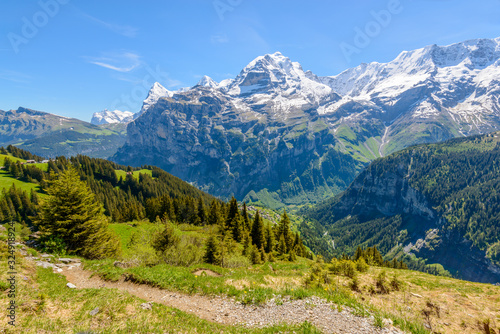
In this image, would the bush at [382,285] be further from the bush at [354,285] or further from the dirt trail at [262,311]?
the dirt trail at [262,311]

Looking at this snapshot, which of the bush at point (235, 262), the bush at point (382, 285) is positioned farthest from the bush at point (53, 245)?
the bush at point (382, 285)

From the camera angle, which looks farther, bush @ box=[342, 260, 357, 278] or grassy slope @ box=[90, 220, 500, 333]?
bush @ box=[342, 260, 357, 278]

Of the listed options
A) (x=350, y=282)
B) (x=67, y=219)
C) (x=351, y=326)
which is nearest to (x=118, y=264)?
(x=67, y=219)

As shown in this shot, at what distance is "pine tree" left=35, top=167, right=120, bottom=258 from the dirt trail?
11.9 metres

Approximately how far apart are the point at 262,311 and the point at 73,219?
28.4 m

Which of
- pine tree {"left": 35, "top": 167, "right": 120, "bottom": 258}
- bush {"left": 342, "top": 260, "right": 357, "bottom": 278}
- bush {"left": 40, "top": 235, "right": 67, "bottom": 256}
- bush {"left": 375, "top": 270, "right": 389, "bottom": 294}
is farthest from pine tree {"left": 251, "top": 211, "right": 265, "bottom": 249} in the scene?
bush {"left": 40, "top": 235, "right": 67, "bottom": 256}

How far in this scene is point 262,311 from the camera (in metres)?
16.9

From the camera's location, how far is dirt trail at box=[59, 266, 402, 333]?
48.3 feet

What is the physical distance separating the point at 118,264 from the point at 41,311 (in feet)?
39.7

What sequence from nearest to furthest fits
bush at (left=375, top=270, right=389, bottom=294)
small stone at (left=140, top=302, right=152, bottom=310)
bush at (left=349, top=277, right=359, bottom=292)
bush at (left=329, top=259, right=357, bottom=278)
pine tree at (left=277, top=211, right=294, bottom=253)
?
small stone at (left=140, top=302, right=152, bottom=310) → bush at (left=375, top=270, right=389, bottom=294) → bush at (left=349, top=277, right=359, bottom=292) → bush at (left=329, top=259, right=357, bottom=278) → pine tree at (left=277, top=211, right=294, bottom=253)

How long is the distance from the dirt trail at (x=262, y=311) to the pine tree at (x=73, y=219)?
39.1 ft

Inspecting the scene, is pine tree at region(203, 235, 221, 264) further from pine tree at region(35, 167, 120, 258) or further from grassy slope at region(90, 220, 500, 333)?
pine tree at region(35, 167, 120, 258)

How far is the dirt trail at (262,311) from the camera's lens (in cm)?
1472

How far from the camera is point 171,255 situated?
29.1 metres
